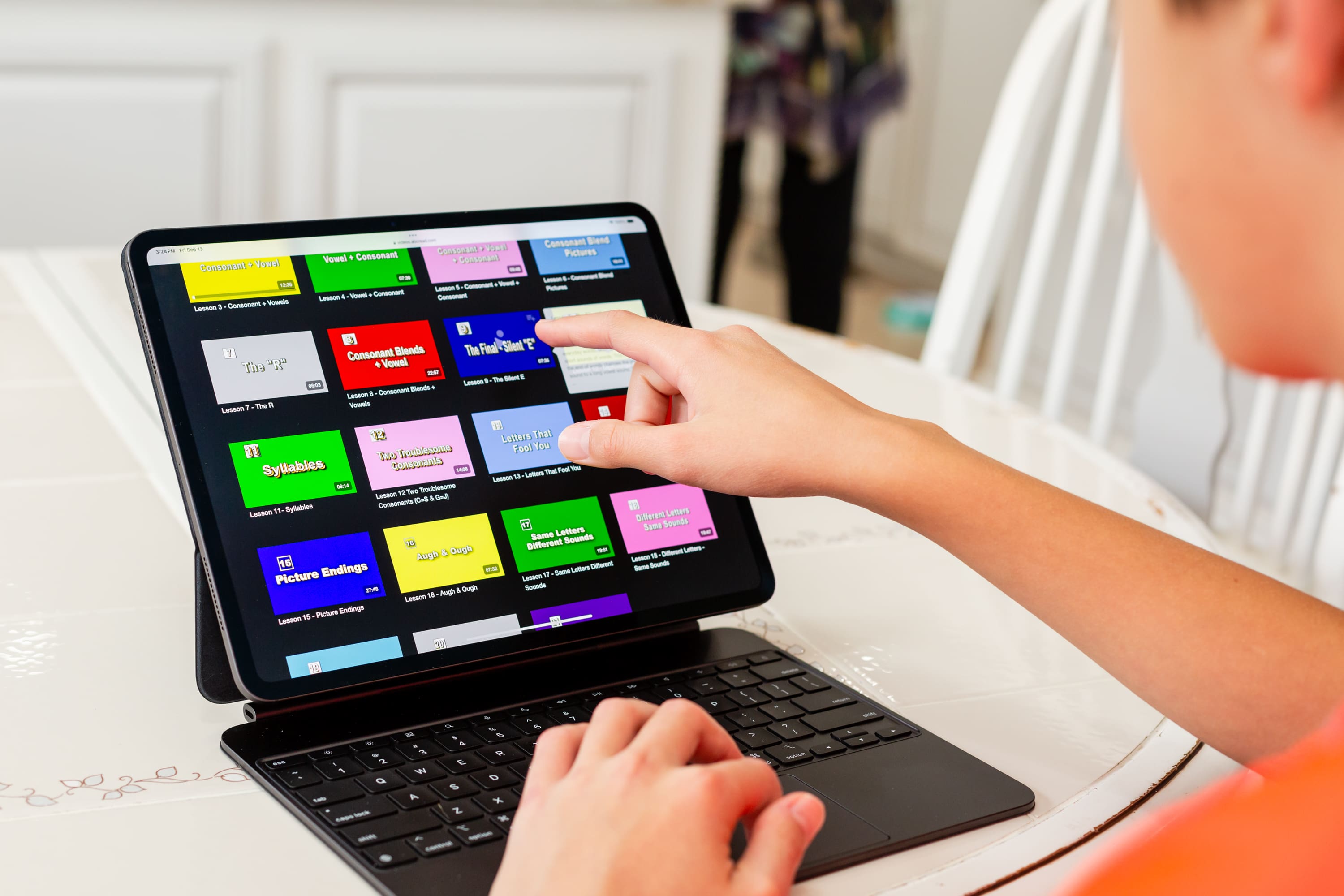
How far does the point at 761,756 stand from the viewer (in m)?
0.60

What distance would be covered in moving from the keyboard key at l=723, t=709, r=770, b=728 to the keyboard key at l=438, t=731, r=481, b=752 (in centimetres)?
12

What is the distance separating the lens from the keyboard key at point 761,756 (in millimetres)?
592

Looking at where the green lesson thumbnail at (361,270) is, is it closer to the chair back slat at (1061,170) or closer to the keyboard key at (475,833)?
the keyboard key at (475,833)

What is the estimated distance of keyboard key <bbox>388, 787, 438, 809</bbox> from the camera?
21.5 inches

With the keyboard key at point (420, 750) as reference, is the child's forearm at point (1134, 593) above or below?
above

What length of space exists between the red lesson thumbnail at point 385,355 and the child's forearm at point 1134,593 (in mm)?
218

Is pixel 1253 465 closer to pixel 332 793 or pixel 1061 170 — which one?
pixel 1061 170

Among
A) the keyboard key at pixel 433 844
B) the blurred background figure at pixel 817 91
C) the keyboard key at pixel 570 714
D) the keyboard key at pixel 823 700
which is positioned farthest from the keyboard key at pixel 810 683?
the blurred background figure at pixel 817 91

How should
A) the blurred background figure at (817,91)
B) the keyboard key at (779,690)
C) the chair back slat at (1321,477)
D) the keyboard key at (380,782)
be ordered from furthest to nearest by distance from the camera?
the blurred background figure at (817,91) < the chair back slat at (1321,477) < the keyboard key at (779,690) < the keyboard key at (380,782)

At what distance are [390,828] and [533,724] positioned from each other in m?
0.10

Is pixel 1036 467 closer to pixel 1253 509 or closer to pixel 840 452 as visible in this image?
pixel 1253 509

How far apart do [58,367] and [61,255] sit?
1.09 feet

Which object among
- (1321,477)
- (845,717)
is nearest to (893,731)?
(845,717)

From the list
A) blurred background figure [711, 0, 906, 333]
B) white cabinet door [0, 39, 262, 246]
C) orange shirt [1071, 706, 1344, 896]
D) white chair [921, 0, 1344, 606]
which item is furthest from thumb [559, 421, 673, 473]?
blurred background figure [711, 0, 906, 333]
